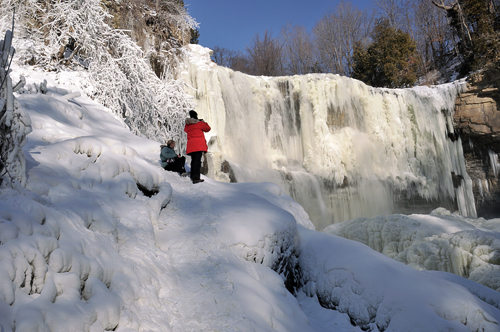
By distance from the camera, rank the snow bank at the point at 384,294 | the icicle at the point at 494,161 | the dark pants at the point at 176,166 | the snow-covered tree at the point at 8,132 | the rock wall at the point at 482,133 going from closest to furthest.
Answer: the snow-covered tree at the point at 8,132 → the snow bank at the point at 384,294 → the dark pants at the point at 176,166 → the rock wall at the point at 482,133 → the icicle at the point at 494,161

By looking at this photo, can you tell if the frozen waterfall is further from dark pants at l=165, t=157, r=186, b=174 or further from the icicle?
dark pants at l=165, t=157, r=186, b=174

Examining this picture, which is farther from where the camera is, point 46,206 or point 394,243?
point 394,243

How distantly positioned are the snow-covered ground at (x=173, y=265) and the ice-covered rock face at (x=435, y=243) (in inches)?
102

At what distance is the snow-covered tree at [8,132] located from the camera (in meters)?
2.55

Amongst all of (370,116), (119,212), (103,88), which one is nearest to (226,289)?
(119,212)

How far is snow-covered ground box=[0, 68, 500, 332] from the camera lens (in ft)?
6.87

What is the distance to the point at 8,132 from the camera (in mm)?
2674

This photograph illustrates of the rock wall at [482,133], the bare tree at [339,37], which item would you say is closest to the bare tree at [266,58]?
the bare tree at [339,37]

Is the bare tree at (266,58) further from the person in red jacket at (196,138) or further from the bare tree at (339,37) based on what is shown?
the person in red jacket at (196,138)

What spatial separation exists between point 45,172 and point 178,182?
74.0 inches

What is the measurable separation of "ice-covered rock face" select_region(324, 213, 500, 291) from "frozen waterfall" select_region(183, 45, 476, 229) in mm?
4594

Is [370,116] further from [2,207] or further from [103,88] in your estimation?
[2,207]

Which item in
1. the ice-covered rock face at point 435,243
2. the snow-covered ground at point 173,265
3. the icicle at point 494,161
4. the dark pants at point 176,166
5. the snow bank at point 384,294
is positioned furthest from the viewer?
the icicle at point 494,161

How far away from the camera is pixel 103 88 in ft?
28.1
